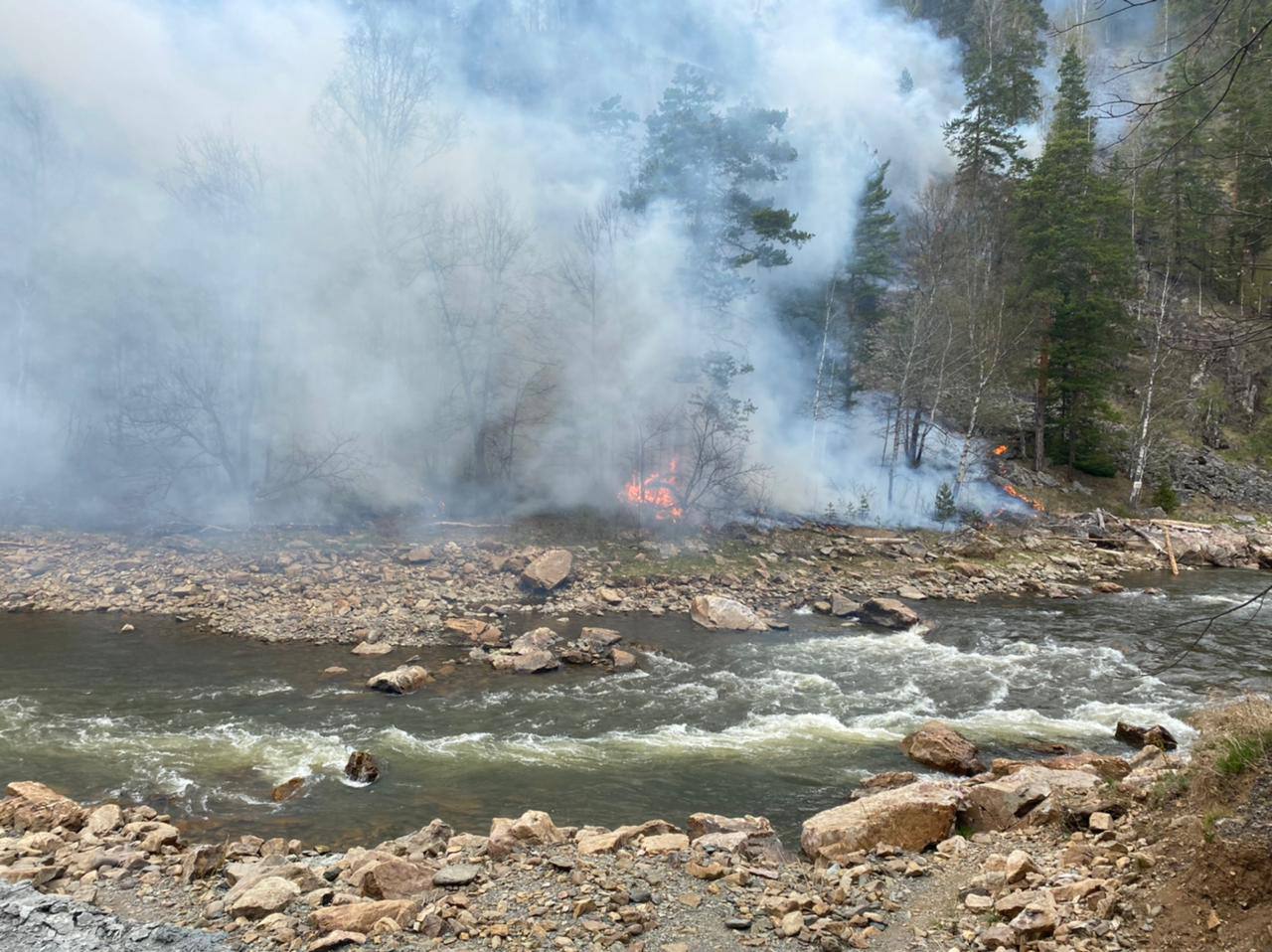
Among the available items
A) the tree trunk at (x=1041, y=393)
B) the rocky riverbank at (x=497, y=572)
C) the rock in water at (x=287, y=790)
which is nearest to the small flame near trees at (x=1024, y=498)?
the tree trunk at (x=1041, y=393)

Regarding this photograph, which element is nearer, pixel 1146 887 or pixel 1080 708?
pixel 1146 887

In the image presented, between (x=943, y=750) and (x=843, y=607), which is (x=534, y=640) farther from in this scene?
(x=843, y=607)

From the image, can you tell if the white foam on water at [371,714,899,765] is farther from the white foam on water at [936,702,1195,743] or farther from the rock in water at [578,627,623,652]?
the rock in water at [578,627,623,652]

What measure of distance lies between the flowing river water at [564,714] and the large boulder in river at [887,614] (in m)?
0.51

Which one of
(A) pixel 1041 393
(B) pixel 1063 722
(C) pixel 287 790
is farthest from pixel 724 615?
(A) pixel 1041 393

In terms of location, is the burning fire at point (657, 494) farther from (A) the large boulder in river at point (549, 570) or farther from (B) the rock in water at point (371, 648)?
(B) the rock in water at point (371, 648)

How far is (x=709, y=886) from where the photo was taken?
16.4 ft

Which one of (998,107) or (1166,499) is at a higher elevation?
(998,107)

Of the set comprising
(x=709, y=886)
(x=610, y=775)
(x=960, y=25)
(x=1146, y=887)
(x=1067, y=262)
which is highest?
(x=960, y=25)

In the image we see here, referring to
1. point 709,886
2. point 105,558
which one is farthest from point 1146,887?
point 105,558

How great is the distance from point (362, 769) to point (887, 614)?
10.3m

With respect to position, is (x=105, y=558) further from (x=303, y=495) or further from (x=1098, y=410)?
(x=1098, y=410)

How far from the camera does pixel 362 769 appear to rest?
7750mm

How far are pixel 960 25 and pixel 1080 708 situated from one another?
5608 centimetres
